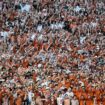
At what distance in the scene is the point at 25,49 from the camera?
879 inches

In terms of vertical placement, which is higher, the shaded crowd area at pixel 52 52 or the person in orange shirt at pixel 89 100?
the shaded crowd area at pixel 52 52

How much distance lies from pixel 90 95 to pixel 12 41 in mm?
5266

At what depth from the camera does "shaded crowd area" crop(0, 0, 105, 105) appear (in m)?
18.0

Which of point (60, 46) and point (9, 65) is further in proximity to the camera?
point (60, 46)

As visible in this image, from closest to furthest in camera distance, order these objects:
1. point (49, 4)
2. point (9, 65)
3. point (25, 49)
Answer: point (9, 65) → point (25, 49) → point (49, 4)

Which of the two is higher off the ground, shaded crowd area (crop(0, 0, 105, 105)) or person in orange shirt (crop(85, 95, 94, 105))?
shaded crowd area (crop(0, 0, 105, 105))

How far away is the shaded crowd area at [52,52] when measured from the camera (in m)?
18.0

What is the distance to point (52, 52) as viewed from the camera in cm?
2264

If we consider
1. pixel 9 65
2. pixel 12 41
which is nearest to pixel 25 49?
pixel 12 41

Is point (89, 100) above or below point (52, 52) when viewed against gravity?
below

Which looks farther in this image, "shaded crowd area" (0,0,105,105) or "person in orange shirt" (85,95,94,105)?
"shaded crowd area" (0,0,105,105)

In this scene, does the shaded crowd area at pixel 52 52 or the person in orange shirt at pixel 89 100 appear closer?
the person in orange shirt at pixel 89 100

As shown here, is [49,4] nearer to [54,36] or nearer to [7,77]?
[54,36]

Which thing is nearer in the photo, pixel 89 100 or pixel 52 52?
pixel 89 100
